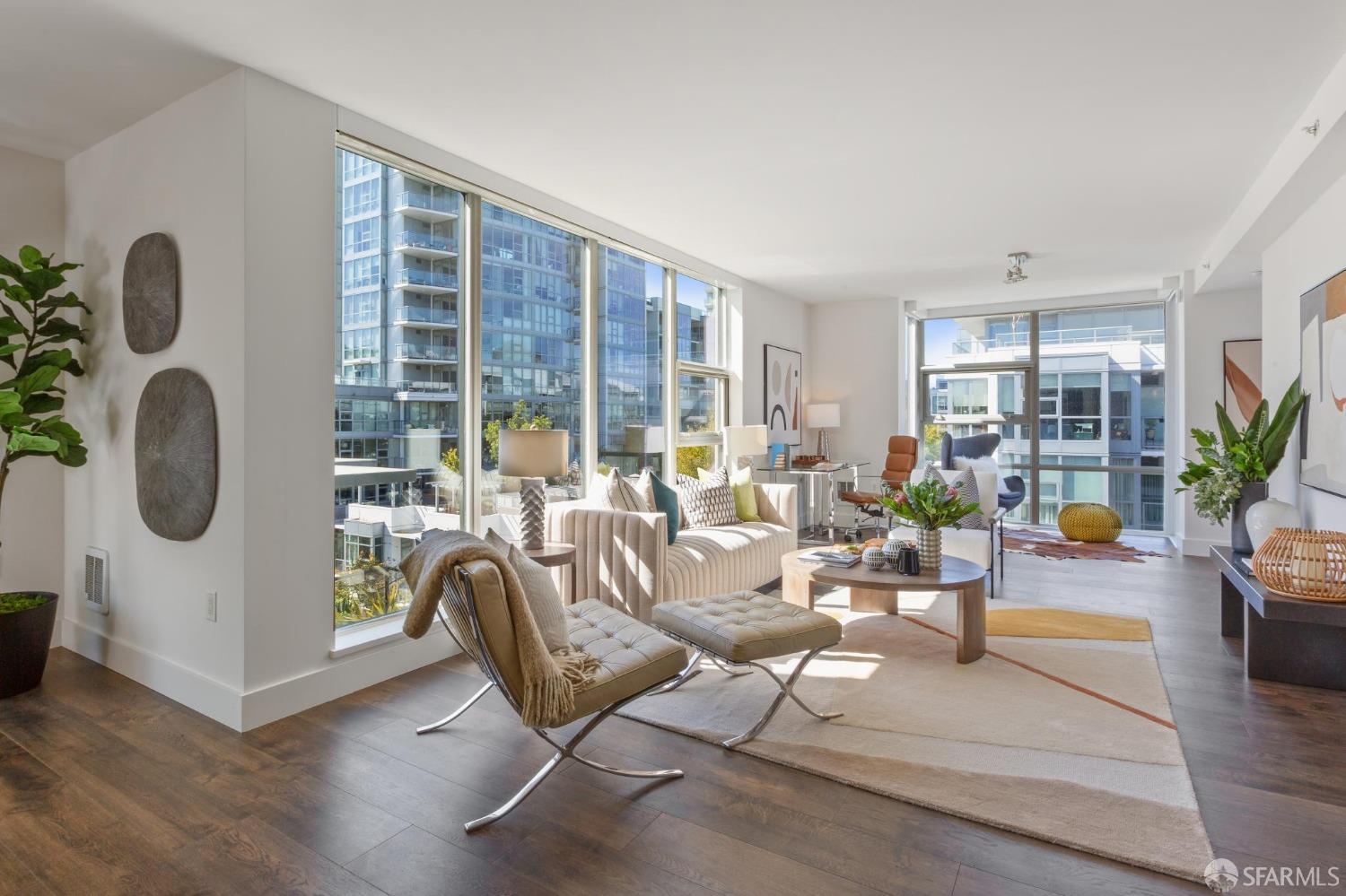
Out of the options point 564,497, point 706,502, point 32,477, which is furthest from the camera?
point 706,502

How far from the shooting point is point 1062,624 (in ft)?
14.2

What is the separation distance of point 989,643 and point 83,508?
497 cm

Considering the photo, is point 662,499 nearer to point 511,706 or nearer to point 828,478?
point 511,706

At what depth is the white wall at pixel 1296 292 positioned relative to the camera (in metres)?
3.68

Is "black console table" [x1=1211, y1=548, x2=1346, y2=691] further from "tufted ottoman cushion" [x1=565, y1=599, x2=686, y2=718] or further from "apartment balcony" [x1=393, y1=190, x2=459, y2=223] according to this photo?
"apartment balcony" [x1=393, y1=190, x2=459, y2=223]

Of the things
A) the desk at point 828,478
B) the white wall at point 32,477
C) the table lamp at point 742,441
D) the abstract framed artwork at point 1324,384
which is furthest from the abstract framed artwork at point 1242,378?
the white wall at point 32,477

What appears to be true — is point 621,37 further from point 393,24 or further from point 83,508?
point 83,508

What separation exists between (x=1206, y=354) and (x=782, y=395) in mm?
3906

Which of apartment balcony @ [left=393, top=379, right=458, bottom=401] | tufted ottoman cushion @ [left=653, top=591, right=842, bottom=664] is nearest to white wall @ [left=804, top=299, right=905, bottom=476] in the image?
apartment balcony @ [left=393, top=379, right=458, bottom=401]

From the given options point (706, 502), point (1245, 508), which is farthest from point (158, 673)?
point (1245, 508)

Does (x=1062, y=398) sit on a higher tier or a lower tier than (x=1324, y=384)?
higher

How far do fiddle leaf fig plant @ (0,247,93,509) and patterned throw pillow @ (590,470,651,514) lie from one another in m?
2.64

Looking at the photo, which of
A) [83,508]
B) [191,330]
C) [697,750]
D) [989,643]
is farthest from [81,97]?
[989,643]

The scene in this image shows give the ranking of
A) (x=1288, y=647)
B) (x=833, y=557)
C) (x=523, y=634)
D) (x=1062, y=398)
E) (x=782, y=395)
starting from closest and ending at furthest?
(x=523, y=634) → (x=1288, y=647) → (x=833, y=557) → (x=782, y=395) → (x=1062, y=398)
